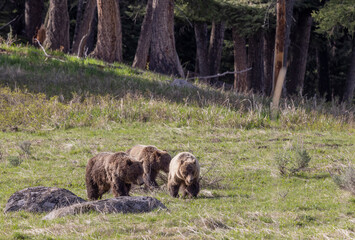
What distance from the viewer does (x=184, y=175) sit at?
8938mm

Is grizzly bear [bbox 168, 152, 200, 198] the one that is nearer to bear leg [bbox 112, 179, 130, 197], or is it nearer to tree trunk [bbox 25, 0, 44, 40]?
bear leg [bbox 112, 179, 130, 197]

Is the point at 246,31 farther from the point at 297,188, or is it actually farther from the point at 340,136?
the point at 297,188

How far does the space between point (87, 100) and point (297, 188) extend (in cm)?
900

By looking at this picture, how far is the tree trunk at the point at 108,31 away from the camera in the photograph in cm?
2462

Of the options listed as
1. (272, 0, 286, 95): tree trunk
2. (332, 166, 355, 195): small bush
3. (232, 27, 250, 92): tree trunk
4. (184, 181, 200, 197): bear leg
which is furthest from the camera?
(232, 27, 250, 92): tree trunk

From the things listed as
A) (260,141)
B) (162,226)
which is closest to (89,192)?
(162,226)

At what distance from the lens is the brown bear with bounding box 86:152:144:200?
27.8 feet

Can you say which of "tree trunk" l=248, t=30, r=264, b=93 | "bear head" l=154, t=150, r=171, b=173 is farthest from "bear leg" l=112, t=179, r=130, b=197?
"tree trunk" l=248, t=30, r=264, b=93

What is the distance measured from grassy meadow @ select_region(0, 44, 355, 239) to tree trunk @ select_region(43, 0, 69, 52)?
10.6ft

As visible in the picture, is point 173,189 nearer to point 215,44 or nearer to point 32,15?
point 32,15

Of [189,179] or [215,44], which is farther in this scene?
[215,44]

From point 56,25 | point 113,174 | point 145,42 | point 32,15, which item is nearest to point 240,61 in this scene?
point 145,42

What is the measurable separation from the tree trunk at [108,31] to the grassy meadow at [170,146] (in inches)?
104

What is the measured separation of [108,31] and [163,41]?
2560 mm
